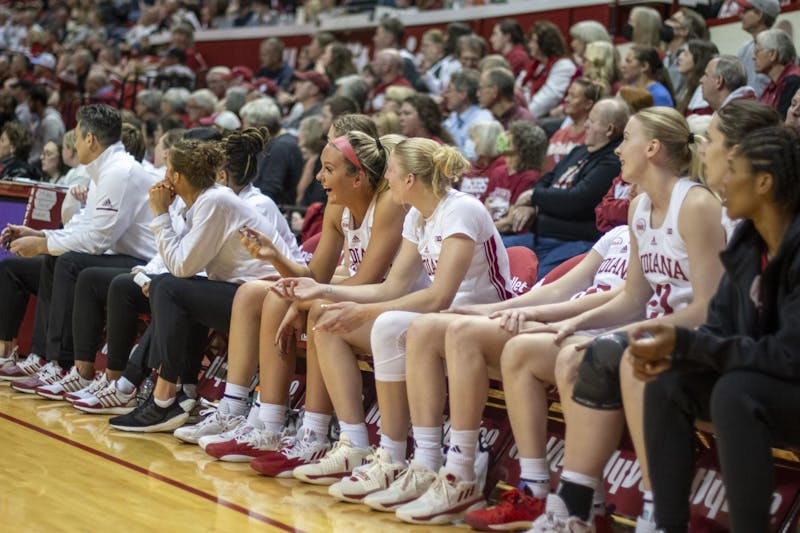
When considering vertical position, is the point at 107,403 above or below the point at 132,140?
below

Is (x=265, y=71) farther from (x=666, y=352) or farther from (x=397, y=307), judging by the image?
(x=666, y=352)

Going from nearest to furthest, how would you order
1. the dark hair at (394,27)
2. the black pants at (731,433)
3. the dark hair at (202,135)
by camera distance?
the black pants at (731,433) → the dark hair at (202,135) → the dark hair at (394,27)

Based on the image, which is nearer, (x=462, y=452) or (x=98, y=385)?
(x=462, y=452)

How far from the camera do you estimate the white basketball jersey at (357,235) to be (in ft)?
15.7

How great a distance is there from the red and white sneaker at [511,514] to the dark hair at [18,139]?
655cm

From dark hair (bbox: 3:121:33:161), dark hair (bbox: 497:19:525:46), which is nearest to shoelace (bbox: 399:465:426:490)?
dark hair (bbox: 3:121:33:161)

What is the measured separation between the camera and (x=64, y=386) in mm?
5883

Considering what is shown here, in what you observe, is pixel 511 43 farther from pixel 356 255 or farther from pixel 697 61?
pixel 356 255

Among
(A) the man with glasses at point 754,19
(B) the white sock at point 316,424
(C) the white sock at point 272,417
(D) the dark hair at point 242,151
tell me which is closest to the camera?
(B) the white sock at point 316,424

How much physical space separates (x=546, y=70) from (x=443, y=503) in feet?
20.4

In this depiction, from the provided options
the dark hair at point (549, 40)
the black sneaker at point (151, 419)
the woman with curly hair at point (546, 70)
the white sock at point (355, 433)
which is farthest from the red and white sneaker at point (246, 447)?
the dark hair at point (549, 40)

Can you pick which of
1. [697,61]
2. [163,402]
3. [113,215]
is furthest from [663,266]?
[697,61]

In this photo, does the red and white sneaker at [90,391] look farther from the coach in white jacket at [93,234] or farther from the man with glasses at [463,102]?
the man with glasses at [463,102]

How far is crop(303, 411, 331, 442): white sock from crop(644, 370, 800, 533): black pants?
5.89 feet
